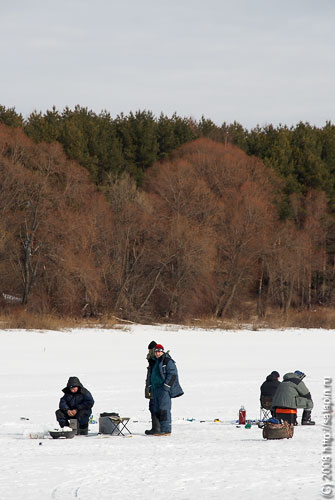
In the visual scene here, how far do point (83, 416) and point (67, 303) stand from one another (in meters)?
36.1

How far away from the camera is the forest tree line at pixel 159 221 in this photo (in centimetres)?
5088

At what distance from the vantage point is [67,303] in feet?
165

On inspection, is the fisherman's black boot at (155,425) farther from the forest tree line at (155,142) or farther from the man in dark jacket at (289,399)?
the forest tree line at (155,142)

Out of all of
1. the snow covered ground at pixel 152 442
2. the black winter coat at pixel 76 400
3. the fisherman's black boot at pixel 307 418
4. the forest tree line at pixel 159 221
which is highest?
the forest tree line at pixel 159 221

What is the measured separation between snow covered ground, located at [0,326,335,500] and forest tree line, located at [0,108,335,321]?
16159mm

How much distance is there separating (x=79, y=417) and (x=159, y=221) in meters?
40.4

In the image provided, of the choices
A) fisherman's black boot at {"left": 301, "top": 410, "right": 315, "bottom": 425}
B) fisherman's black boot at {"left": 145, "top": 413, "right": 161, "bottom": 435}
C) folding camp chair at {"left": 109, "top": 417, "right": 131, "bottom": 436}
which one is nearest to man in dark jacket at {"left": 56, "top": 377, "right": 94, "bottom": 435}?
folding camp chair at {"left": 109, "top": 417, "right": 131, "bottom": 436}

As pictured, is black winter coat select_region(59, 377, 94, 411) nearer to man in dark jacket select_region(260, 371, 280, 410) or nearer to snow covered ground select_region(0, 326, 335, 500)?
snow covered ground select_region(0, 326, 335, 500)

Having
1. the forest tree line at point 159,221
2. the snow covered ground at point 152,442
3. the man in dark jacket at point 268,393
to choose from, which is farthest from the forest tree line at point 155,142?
the man in dark jacket at point 268,393

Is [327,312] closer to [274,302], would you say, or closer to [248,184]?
[274,302]

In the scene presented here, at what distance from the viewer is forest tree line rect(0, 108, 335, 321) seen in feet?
167

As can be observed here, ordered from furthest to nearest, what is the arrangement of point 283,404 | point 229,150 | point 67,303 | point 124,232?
point 229,150
point 124,232
point 67,303
point 283,404

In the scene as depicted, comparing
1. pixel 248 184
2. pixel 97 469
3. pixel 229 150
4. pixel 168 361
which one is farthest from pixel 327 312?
pixel 97 469

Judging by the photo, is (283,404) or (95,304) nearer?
(283,404)
